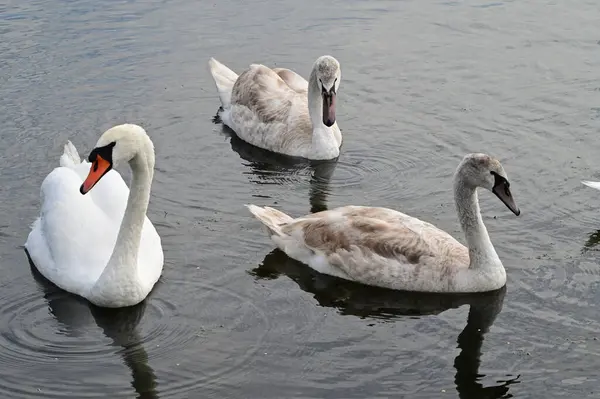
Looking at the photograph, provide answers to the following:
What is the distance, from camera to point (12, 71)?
17641 mm

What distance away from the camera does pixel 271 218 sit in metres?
12.5

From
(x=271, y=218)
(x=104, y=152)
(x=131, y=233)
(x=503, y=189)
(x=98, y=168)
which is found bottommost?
(x=271, y=218)

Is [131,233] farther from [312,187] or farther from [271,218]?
[312,187]

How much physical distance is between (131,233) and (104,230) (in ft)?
2.08

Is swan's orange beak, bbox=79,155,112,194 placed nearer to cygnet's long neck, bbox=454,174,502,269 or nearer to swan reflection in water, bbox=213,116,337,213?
cygnet's long neck, bbox=454,174,502,269

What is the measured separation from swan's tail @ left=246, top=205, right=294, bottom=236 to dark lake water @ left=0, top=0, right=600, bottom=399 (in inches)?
10.0

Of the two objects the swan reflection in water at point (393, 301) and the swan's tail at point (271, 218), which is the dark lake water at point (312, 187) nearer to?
the swan reflection in water at point (393, 301)

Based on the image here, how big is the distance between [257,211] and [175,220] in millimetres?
1056

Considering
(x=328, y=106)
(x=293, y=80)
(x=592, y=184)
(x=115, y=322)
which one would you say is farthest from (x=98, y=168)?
(x=293, y=80)

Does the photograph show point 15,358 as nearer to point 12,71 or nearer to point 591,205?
point 591,205

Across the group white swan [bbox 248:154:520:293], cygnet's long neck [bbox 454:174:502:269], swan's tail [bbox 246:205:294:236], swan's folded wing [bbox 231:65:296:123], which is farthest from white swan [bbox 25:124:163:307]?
swan's folded wing [bbox 231:65:296:123]

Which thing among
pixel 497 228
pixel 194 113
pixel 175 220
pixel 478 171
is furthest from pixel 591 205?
A: pixel 194 113

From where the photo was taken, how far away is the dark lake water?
9961mm

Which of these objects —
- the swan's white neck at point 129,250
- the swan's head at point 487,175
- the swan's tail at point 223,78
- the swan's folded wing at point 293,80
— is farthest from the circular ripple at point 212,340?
the swan's tail at point 223,78
